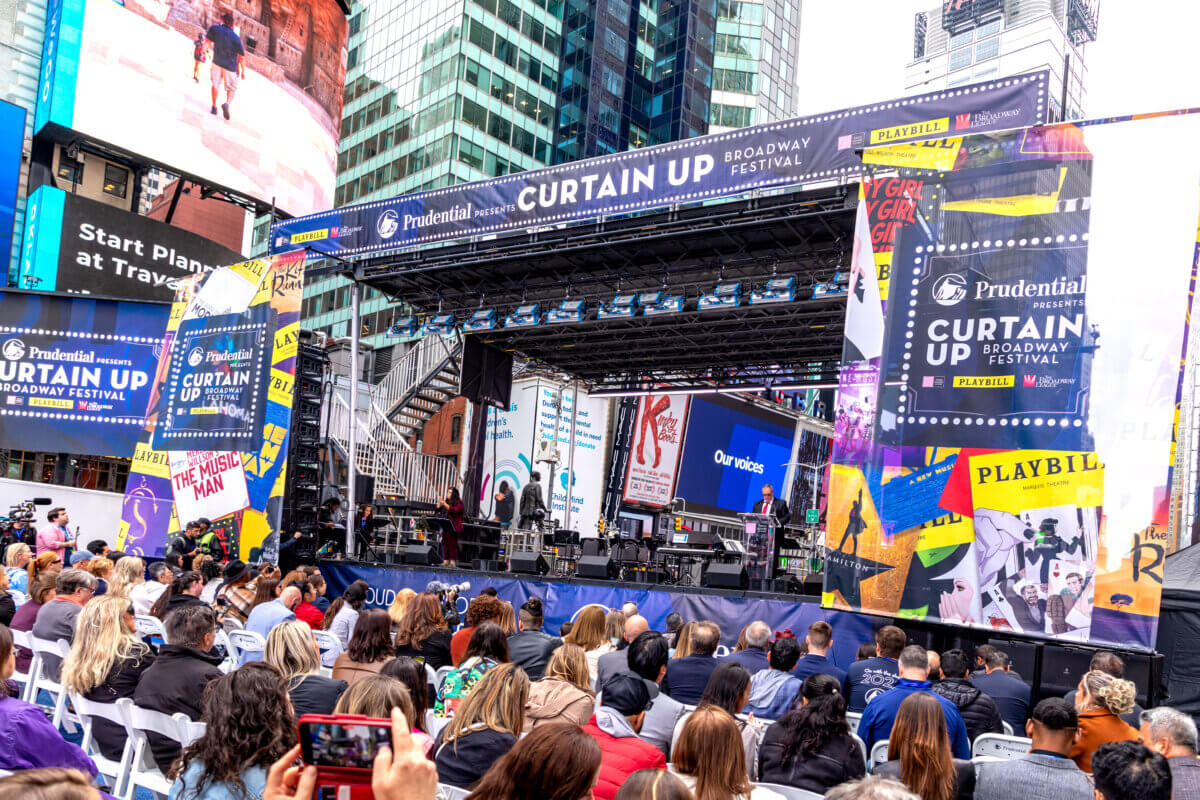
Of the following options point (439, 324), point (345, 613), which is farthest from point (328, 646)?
point (439, 324)

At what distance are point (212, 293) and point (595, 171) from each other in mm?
7168

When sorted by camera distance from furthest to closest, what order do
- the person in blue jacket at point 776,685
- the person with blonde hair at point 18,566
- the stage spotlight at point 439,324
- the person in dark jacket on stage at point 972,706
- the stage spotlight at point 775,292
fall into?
the stage spotlight at point 439,324
the stage spotlight at point 775,292
the person with blonde hair at point 18,566
the person in blue jacket at point 776,685
the person in dark jacket on stage at point 972,706

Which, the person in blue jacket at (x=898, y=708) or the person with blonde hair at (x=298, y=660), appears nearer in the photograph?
the person with blonde hair at (x=298, y=660)

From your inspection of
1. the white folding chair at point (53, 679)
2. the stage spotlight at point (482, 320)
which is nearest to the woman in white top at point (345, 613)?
the white folding chair at point (53, 679)

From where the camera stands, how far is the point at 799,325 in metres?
16.1

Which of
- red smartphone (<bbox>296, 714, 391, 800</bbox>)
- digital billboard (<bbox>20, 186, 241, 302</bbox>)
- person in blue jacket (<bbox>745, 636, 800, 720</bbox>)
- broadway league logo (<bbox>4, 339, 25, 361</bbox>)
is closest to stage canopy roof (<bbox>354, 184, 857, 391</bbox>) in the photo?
broadway league logo (<bbox>4, 339, 25, 361</bbox>)

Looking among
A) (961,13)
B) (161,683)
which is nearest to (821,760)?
(161,683)

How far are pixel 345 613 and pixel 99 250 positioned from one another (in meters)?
17.9

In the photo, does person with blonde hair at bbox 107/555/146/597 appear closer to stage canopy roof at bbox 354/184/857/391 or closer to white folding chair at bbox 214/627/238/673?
white folding chair at bbox 214/627/238/673

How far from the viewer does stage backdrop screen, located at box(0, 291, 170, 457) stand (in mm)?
17922

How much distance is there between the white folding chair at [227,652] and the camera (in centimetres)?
671

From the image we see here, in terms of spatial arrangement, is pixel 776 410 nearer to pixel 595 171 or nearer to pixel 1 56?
pixel 595 171

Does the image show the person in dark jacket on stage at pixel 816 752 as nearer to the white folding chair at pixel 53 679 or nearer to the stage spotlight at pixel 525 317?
the white folding chair at pixel 53 679

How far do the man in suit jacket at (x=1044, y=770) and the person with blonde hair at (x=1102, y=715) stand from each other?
902 mm
